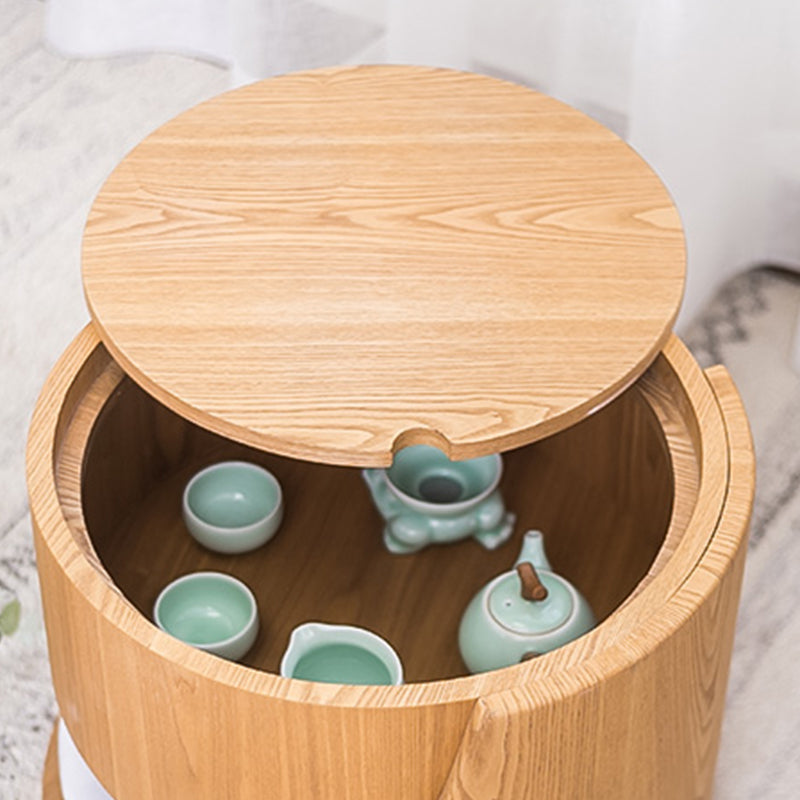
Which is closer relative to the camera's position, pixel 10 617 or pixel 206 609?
pixel 206 609

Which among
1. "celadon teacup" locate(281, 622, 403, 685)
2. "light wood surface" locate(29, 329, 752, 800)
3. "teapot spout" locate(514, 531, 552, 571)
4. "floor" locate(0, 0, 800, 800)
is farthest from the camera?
"floor" locate(0, 0, 800, 800)

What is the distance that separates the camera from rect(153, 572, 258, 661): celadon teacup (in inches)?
46.6

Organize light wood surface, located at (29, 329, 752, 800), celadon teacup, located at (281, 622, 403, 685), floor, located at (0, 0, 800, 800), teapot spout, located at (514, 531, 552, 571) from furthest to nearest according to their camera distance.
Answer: floor, located at (0, 0, 800, 800) → teapot spout, located at (514, 531, 552, 571) → celadon teacup, located at (281, 622, 403, 685) → light wood surface, located at (29, 329, 752, 800)

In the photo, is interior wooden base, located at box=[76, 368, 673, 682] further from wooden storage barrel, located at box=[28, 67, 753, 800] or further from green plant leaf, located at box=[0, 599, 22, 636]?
green plant leaf, located at box=[0, 599, 22, 636]

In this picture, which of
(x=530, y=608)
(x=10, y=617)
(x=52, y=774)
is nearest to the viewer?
(x=530, y=608)

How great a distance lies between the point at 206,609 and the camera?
120cm

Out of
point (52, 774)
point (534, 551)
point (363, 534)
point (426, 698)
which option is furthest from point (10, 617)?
point (426, 698)

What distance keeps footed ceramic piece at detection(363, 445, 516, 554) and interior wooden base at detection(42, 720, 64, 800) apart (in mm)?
362

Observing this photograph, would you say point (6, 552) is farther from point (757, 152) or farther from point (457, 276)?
point (757, 152)

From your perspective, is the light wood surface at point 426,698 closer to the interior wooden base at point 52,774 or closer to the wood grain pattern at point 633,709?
the wood grain pattern at point 633,709

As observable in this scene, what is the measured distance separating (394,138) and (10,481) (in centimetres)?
65

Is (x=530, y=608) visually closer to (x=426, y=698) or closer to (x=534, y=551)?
(x=534, y=551)

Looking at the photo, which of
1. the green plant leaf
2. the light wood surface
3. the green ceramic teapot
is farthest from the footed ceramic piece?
the green plant leaf

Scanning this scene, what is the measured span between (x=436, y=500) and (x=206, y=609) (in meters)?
0.25
